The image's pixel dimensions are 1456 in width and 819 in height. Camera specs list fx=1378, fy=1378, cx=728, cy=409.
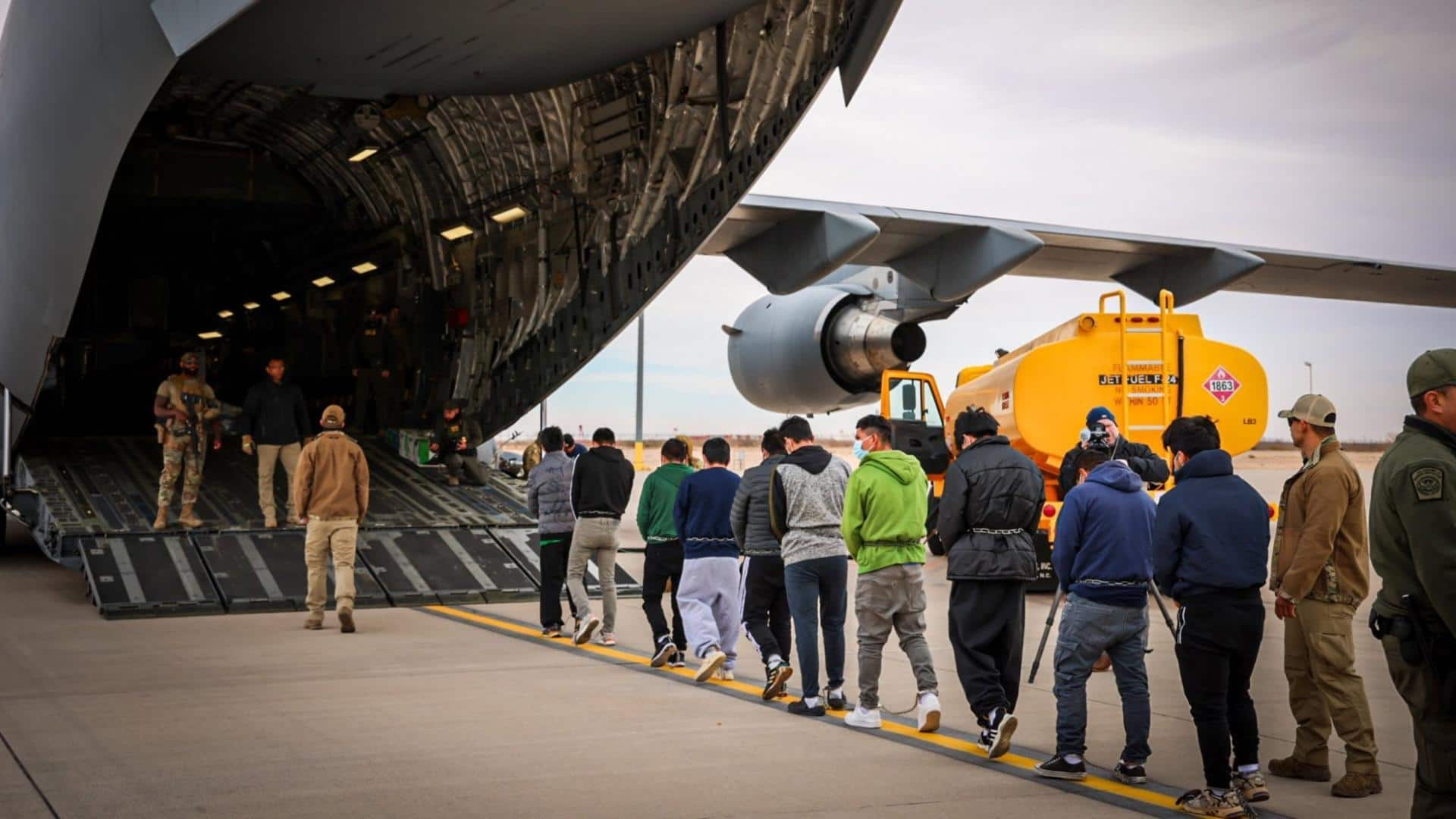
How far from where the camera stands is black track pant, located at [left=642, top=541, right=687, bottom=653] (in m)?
8.73

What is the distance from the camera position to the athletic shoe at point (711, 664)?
26.2 ft

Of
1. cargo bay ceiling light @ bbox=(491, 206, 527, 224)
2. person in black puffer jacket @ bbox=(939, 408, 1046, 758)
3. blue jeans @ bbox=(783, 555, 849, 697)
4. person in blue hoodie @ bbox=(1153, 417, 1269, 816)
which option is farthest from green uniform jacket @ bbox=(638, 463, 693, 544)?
cargo bay ceiling light @ bbox=(491, 206, 527, 224)

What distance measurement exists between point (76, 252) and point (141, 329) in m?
10.7

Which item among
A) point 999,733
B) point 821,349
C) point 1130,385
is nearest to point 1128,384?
point 1130,385

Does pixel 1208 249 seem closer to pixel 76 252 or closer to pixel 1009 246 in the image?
pixel 1009 246

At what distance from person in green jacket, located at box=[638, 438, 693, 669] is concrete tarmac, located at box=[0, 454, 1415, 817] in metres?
0.33

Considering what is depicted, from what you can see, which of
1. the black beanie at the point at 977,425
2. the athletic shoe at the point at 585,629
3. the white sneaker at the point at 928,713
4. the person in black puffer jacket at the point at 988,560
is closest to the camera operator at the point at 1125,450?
the black beanie at the point at 977,425

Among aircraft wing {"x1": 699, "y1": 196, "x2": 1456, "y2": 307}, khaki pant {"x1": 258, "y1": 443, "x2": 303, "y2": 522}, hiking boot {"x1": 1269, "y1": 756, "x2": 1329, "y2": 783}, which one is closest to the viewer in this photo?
hiking boot {"x1": 1269, "y1": 756, "x2": 1329, "y2": 783}

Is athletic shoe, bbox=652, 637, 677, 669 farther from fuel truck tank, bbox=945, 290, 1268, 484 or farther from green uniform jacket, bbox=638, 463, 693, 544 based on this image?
fuel truck tank, bbox=945, 290, 1268, 484

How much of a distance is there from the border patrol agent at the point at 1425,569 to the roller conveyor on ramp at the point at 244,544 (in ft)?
29.3

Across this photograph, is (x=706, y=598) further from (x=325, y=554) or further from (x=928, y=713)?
(x=325, y=554)

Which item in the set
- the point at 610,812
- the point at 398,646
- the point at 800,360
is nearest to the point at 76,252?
the point at 398,646

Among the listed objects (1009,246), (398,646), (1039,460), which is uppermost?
(1009,246)

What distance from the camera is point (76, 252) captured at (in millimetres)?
10234
